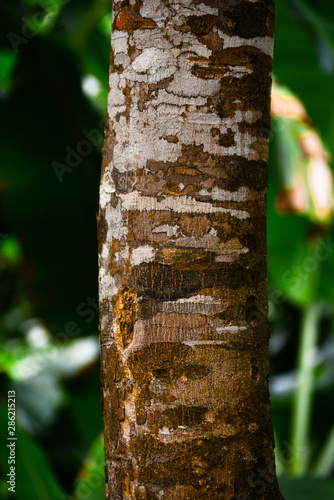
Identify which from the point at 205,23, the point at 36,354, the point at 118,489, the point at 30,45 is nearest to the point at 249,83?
the point at 205,23

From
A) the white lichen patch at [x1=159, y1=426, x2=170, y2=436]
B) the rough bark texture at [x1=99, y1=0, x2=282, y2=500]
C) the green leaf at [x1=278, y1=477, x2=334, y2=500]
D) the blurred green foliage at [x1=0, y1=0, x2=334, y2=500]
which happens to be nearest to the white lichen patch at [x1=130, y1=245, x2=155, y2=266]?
the rough bark texture at [x1=99, y1=0, x2=282, y2=500]

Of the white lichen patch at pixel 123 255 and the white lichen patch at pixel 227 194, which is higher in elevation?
the white lichen patch at pixel 227 194

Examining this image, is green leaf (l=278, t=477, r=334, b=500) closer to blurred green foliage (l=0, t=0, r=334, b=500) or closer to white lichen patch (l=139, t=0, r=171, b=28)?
blurred green foliage (l=0, t=0, r=334, b=500)

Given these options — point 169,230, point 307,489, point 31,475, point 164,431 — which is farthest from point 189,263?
point 31,475

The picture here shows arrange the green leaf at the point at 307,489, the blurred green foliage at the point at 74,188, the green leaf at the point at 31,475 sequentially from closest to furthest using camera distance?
the green leaf at the point at 307,489 → the green leaf at the point at 31,475 → the blurred green foliage at the point at 74,188

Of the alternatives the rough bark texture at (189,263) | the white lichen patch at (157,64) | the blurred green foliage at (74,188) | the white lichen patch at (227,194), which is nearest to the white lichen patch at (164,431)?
the rough bark texture at (189,263)

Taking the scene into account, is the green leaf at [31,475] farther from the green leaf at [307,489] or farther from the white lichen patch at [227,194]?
the white lichen patch at [227,194]

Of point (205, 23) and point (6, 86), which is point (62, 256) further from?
point (205, 23)
